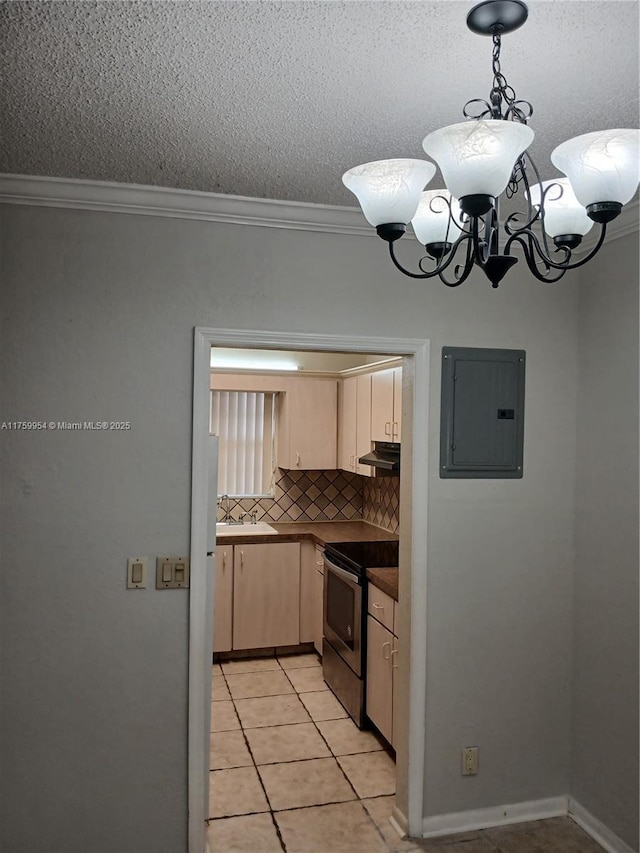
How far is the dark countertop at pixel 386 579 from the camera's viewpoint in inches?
137

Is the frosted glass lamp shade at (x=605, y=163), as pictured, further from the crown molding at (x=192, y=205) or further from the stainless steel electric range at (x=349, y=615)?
the stainless steel electric range at (x=349, y=615)

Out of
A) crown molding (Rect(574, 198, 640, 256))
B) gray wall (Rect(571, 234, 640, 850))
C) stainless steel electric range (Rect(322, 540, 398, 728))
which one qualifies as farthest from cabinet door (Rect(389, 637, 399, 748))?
crown molding (Rect(574, 198, 640, 256))

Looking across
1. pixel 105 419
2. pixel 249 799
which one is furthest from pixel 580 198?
pixel 249 799

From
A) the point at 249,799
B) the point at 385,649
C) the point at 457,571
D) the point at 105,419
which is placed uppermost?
the point at 105,419

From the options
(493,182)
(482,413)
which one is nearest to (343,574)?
(482,413)

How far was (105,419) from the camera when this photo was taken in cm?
261

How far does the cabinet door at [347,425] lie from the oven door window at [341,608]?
0.97 metres

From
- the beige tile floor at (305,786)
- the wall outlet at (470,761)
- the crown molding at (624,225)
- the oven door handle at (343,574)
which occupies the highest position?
the crown molding at (624,225)

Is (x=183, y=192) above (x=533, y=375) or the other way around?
above

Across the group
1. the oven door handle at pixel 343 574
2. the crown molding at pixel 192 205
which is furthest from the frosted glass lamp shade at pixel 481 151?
the oven door handle at pixel 343 574

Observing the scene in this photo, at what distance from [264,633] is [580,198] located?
4225 mm

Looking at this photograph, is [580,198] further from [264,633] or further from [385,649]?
[264,633]

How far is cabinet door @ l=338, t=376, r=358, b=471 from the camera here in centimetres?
508

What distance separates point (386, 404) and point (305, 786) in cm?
220
